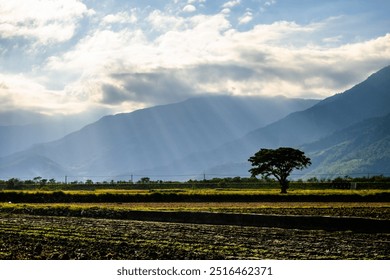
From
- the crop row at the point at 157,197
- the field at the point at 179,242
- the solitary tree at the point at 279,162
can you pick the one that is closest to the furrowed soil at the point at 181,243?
the field at the point at 179,242

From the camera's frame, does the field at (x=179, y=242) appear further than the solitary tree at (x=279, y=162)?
No

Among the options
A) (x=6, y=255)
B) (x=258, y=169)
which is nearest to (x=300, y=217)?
(x=6, y=255)

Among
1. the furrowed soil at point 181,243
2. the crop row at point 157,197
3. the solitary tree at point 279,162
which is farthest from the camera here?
the solitary tree at point 279,162

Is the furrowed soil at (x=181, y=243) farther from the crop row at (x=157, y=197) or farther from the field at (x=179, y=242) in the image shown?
the crop row at (x=157, y=197)

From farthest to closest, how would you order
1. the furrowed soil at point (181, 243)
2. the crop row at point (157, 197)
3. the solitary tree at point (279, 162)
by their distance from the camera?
1. the solitary tree at point (279, 162)
2. the crop row at point (157, 197)
3. the furrowed soil at point (181, 243)

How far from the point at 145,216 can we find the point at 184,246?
804 inches

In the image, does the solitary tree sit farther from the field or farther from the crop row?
the field

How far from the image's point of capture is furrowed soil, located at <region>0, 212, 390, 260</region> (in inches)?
891

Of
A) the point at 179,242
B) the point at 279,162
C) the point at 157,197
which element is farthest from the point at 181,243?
the point at 279,162

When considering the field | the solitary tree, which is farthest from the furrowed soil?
the solitary tree

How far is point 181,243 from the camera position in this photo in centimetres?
2628

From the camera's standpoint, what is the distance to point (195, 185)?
112312mm

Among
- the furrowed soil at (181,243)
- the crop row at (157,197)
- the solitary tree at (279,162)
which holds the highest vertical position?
the solitary tree at (279,162)

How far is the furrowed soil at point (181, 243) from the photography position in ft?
74.2
